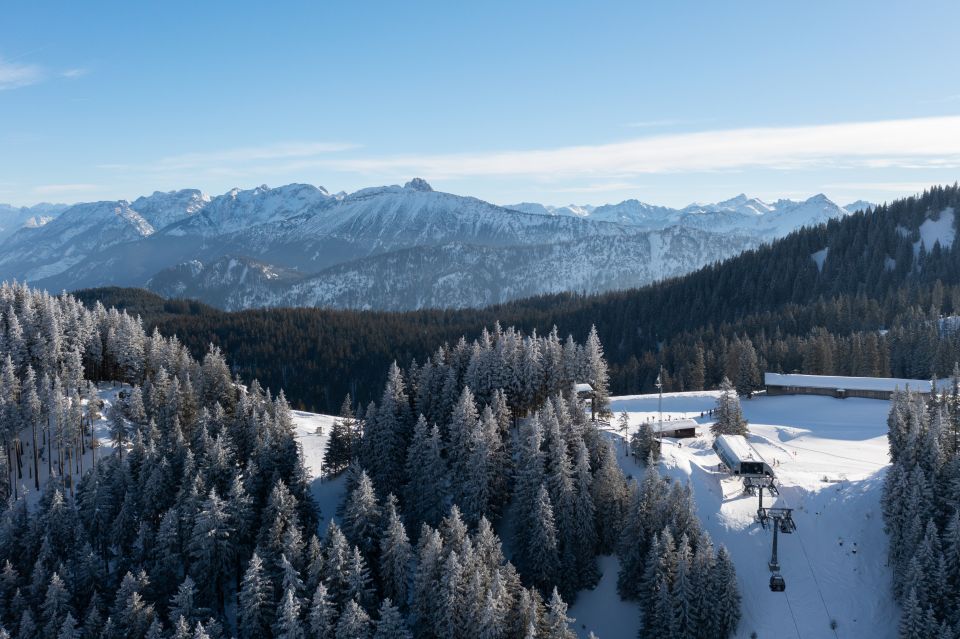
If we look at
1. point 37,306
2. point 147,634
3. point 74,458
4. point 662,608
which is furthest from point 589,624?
point 37,306

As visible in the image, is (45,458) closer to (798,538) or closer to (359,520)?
(359,520)

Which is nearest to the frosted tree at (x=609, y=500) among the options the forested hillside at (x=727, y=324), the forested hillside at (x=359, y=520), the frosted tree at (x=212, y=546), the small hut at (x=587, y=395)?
the forested hillside at (x=359, y=520)

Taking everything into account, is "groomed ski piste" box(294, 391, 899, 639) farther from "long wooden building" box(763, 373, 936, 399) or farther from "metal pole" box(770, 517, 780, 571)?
"long wooden building" box(763, 373, 936, 399)

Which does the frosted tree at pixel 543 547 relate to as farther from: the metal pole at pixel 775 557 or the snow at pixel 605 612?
the metal pole at pixel 775 557

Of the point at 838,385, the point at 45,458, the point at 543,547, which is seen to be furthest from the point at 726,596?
the point at 45,458

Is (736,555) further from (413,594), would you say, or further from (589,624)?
(413,594)

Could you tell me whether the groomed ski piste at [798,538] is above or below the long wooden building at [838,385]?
below
